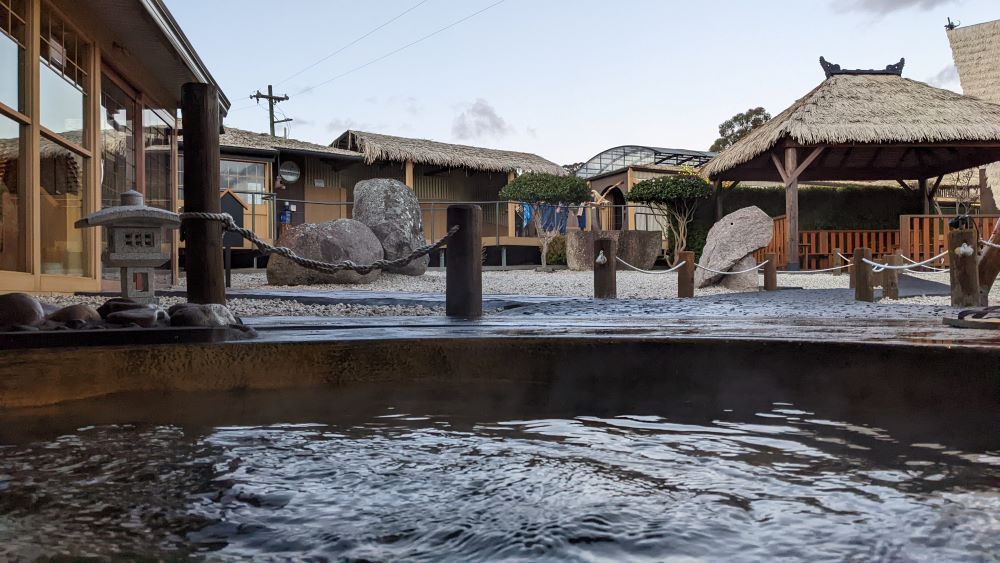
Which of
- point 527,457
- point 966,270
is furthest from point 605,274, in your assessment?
point 527,457

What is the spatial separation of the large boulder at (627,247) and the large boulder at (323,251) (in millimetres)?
6107

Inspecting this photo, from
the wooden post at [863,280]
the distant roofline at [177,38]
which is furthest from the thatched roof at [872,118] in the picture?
the distant roofline at [177,38]

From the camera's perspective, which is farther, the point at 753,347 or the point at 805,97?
the point at 805,97

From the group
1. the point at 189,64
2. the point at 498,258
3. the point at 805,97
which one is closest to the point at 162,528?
the point at 189,64

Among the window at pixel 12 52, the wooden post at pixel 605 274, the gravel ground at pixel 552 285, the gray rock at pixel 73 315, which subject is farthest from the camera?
the gravel ground at pixel 552 285

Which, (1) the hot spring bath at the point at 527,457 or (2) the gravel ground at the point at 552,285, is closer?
(1) the hot spring bath at the point at 527,457

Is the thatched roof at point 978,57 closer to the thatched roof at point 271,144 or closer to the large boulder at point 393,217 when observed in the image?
the large boulder at point 393,217

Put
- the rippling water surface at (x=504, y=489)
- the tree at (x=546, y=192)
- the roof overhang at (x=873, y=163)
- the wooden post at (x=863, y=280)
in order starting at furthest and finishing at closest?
the tree at (x=546, y=192), the roof overhang at (x=873, y=163), the wooden post at (x=863, y=280), the rippling water surface at (x=504, y=489)

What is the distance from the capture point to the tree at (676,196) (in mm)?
20500

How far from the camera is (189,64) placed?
8.95m

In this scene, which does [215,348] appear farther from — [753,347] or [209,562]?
[753,347]

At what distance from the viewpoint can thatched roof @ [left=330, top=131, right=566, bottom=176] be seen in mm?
22797

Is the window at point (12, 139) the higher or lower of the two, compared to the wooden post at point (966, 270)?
higher

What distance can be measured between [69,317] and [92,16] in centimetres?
589
